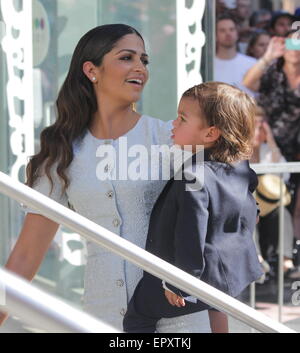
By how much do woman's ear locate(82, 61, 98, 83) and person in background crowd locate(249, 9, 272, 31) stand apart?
10.5ft

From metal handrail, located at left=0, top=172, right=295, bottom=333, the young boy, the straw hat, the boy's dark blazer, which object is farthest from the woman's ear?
the straw hat

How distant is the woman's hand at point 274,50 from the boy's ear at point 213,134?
10.5 ft

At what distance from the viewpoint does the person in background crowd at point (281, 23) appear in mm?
5214

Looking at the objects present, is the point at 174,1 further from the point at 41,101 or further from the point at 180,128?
the point at 180,128

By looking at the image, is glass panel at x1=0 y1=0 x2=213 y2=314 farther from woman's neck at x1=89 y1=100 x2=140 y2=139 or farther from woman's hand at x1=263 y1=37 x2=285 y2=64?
woman's hand at x1=263 y1=37 x2=285 y2=64

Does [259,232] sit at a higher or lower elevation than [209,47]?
lower

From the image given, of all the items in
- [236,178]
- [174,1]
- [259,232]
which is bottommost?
[259,232]

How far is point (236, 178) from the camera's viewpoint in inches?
77.4

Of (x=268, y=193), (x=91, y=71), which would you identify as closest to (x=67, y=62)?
(x=91, y=71)

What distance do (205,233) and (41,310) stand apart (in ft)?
3.47

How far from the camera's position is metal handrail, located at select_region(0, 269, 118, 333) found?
83cm

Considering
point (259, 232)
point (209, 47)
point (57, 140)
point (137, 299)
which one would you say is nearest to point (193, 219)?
point (137, 299)
